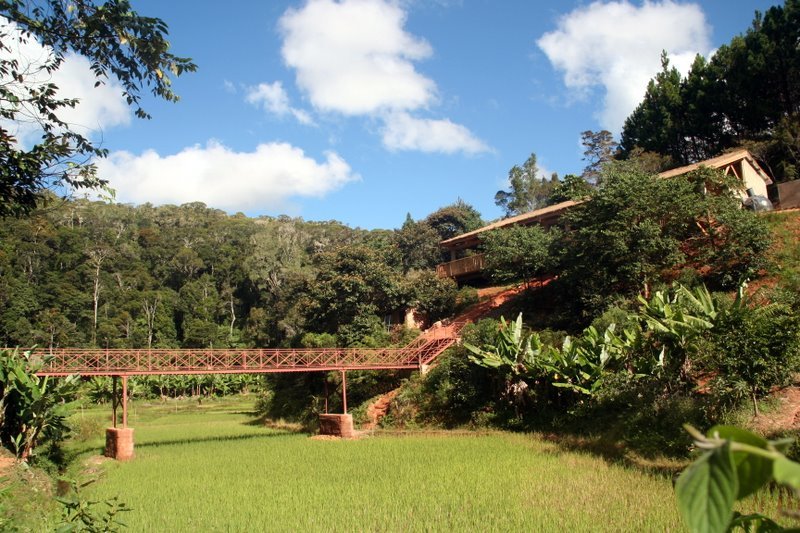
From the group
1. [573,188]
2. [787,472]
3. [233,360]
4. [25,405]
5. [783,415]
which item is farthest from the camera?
[573,188]

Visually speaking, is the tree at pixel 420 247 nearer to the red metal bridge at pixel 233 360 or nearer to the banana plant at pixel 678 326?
the red metal bridge at pixel 233 360

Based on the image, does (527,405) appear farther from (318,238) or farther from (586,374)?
(318,238)

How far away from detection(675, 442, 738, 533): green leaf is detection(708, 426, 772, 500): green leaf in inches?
2.1

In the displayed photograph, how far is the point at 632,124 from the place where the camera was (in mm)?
43125

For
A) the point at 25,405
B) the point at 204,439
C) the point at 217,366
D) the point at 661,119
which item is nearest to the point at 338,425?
the point at 217,366

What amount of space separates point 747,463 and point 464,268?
3374cm

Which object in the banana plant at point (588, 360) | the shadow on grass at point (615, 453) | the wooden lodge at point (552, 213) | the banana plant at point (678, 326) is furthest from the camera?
the wooden lodge at point (552, 213)

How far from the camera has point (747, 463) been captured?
3.40 ft

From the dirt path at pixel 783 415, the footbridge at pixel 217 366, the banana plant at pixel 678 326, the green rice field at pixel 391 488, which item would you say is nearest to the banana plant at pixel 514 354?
the green rice field at pixel 391 488

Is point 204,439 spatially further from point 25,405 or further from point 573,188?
point 573,188

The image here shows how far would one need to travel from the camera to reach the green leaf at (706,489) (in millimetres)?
958

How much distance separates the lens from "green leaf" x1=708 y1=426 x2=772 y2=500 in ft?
3.31

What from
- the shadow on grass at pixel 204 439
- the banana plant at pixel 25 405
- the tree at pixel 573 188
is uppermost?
the tree at pixel 573 188

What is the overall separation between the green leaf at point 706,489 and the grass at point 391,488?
769 cm
